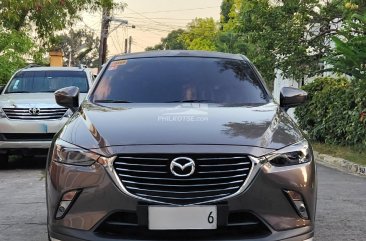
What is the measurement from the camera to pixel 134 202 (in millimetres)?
3525

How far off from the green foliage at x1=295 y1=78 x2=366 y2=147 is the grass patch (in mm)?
132

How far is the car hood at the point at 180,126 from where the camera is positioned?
3756 millimetres

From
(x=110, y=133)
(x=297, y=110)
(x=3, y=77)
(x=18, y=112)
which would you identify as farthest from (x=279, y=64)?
(x=110, y=133)

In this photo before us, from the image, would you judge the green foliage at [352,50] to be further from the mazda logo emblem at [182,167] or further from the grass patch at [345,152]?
the mazda logo emblem at [182,167]

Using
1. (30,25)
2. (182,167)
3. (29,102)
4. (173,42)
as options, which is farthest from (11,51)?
(173,42)

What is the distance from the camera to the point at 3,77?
15.6m

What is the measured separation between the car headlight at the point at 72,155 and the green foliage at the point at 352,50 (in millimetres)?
7496

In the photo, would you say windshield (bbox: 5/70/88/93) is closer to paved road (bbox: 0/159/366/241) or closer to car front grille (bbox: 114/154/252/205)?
paved road (bbox: 0/159/366/241)

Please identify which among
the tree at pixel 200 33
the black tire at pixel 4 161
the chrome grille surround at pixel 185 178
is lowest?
the black tire at pixel 4 161

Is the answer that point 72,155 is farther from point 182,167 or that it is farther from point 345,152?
point 345,152

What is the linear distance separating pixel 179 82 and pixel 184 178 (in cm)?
166

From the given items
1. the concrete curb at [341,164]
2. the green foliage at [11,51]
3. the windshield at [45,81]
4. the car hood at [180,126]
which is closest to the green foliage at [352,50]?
the concrete curb at [341,164]

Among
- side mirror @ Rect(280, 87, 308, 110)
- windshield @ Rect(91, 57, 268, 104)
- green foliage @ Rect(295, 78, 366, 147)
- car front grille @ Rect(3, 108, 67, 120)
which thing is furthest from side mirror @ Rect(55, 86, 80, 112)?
green foliage @ Rect(295, 78, 366, 147)

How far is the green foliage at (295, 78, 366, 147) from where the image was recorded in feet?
37.5
